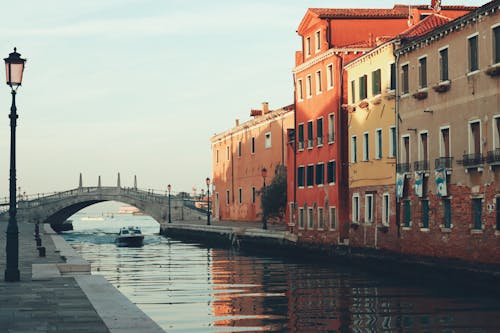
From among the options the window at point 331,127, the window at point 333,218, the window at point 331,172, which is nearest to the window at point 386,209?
the window at point 333,218

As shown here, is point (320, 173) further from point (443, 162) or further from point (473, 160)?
point (473, 160)

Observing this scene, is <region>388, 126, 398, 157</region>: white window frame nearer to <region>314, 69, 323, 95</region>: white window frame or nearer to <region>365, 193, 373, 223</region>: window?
<region>365, 193, 373, 223</region>: window

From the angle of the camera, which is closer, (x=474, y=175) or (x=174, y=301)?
(x=174, y=301)

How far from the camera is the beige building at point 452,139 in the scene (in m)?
28.5

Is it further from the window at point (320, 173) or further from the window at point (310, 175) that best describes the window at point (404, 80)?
the window at point (310, 175)

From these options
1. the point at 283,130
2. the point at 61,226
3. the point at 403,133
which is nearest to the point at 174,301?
the point at 403,133

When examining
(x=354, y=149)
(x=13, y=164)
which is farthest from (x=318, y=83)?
(x=13, y=164)

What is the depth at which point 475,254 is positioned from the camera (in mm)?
29125

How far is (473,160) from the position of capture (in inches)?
1166

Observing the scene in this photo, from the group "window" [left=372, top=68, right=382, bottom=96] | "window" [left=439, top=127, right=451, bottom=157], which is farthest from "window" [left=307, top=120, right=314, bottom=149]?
"window" [left=439, top=127, right=451, bottom=157]

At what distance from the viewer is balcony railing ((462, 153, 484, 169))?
2920 cm

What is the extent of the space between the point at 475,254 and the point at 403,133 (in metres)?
8.67

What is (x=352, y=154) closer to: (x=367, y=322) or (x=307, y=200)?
(x=307, y=200)

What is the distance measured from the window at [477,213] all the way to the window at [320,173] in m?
17.9
